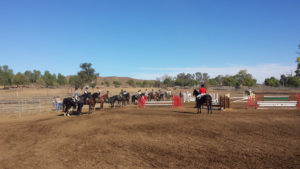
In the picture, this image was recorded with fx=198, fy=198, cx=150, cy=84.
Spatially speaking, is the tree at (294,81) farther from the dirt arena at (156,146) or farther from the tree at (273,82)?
the dirt arena at (156,146)

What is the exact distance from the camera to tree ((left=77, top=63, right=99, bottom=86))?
183 ft

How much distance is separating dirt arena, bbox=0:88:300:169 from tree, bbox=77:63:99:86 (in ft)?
147

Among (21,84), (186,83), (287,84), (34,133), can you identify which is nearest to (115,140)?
(34,133)

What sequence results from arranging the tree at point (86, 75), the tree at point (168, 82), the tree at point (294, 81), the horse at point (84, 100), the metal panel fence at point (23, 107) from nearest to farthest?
1. the horse at point (84, 100)
2. the metal panel fence at point (23, 107)
3. the tree at point (86, 75)
4. the tree at point (294, 81)
5. the tree at point (168, 82)

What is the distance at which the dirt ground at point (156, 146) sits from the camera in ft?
21.3

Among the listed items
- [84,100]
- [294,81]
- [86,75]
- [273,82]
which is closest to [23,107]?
[84,100]

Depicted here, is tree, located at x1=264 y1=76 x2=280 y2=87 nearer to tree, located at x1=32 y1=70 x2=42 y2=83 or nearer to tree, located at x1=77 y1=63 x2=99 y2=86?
tree, located at x1=77 y1=63 x2=99 y2=86

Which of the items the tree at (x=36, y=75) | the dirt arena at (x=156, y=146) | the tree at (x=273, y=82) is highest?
the tree at (x=36, y=75)

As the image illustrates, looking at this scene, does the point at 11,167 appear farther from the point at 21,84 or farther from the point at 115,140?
the point at 21,84

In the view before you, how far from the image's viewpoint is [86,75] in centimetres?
5566

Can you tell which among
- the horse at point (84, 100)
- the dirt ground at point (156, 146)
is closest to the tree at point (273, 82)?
the dirt ground at point (156, 146)

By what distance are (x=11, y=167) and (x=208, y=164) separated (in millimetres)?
6703

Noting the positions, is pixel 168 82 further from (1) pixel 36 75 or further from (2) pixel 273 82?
(1) pixel 36 75

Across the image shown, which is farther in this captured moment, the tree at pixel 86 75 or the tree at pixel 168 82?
the tree at pixel 168 82
